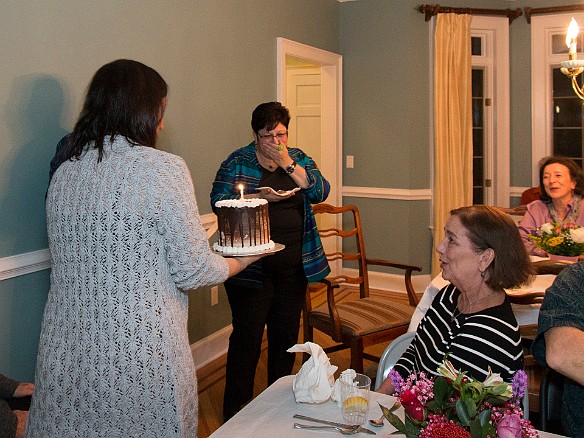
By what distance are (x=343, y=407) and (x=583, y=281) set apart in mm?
687

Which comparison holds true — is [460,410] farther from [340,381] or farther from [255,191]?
[255,191]

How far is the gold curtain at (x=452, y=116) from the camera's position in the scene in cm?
558

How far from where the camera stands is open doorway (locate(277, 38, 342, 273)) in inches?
226

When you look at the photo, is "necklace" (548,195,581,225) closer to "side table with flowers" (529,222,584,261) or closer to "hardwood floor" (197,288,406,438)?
"side table with flowers" (529,222,584,261)

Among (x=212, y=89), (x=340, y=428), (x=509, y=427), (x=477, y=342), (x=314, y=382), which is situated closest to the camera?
(x=509, y=427)

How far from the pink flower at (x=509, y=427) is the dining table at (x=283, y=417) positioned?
383 mm

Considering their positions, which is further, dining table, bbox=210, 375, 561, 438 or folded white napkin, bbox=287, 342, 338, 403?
folded white napkin, bbox=287, 342, 338, 403

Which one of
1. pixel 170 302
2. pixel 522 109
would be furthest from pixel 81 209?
pixel 522 109

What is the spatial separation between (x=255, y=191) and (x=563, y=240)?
1.39 m

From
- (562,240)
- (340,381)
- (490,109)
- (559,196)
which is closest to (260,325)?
(562,240)

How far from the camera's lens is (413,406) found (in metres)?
1.06

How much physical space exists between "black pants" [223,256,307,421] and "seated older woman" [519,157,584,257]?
152 centimetres

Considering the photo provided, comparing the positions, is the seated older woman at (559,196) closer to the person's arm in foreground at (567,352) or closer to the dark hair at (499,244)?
the dark hair at (499,244)

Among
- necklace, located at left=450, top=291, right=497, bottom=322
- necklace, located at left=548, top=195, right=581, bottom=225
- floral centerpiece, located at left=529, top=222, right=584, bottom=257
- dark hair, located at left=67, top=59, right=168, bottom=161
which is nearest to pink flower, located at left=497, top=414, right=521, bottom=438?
necklace, located at left=450, top=291, right=497, bottom=322
